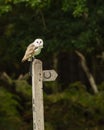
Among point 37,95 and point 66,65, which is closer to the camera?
point 37,95

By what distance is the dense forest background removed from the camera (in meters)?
10.9

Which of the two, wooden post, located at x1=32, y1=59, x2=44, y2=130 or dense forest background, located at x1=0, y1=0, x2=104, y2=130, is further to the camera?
dense forest background, located at x1=0, y1=0, x2=104, y2=130

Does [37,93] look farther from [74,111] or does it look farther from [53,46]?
[74,111]

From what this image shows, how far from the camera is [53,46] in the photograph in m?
11.1

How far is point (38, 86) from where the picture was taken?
7.16 meters

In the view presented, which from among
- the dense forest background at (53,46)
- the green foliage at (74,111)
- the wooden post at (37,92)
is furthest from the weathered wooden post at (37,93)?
the green foliage at (74,111)

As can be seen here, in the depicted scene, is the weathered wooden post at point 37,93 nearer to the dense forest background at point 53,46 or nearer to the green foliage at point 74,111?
the dense forest background at point 53,46

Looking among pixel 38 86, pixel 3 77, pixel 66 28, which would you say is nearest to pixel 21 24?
pixel 66 28

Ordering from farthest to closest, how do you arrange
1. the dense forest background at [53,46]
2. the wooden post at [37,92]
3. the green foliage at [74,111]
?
the green foliage at [74,111] < the dense forest background at [53,46] < the wooden post at [37,92]

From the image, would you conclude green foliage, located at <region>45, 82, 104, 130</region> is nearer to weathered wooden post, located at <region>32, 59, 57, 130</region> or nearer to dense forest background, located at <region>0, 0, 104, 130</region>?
dense forest background, located at <region>0, 0, 104, 130</region>

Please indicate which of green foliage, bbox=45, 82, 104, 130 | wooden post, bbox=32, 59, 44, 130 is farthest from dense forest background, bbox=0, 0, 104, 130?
wooden post, bbox=32, 59, 44, 130

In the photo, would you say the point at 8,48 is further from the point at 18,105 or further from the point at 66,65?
the point at 66,65

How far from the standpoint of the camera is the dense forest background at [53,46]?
1088cm

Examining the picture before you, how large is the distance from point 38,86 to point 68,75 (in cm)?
947
